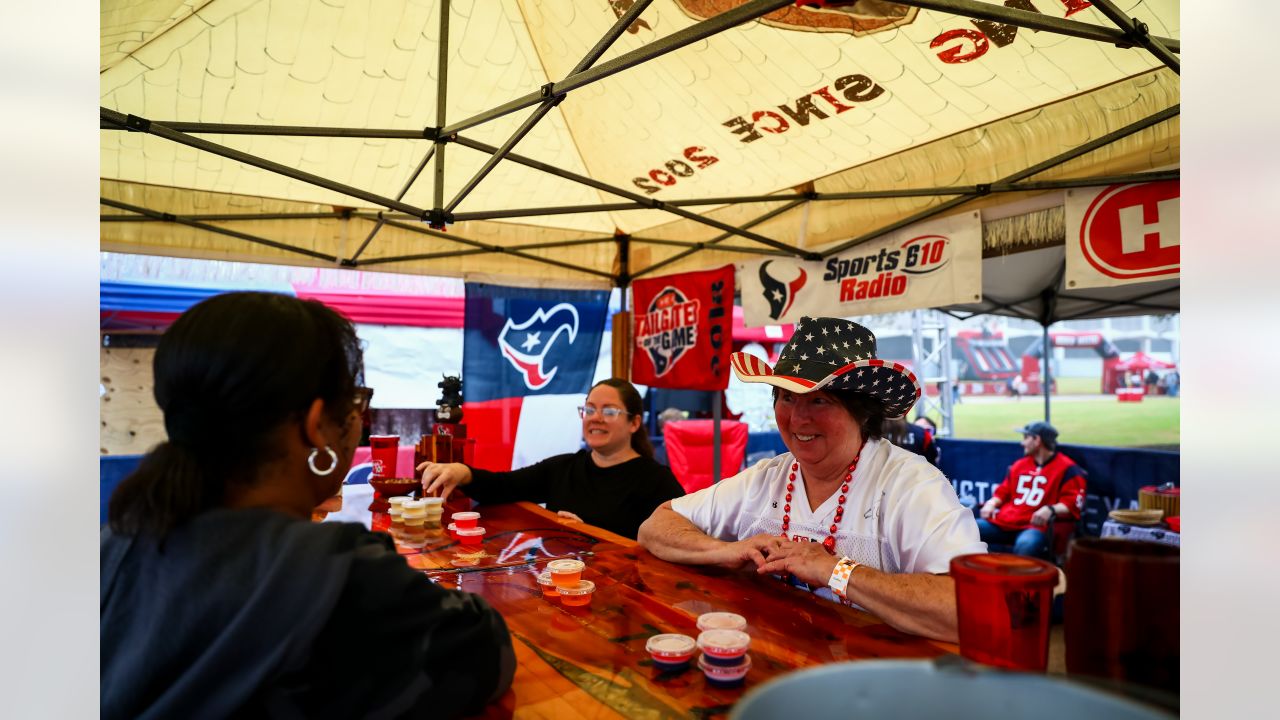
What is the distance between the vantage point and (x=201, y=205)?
4.05 meters

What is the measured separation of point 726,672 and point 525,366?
4434mm

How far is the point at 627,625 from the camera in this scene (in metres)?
1.43

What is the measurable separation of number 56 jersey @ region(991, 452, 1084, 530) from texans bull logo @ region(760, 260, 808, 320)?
2.77m

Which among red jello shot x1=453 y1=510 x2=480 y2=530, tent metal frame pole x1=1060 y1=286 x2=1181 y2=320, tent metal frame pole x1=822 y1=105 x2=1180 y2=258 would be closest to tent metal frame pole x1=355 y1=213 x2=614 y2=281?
tent metal frame pole x1=822 y1=105 x2=1180 y2=258

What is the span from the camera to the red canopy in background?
59.3 feet

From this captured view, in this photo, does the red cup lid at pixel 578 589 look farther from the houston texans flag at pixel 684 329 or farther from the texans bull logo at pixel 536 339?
the texans bull logo at pixel 536 339

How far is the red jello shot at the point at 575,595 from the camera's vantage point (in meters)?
1.55

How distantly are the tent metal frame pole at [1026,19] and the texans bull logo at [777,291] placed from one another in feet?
8.03

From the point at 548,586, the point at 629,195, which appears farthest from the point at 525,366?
the point at 548,586
